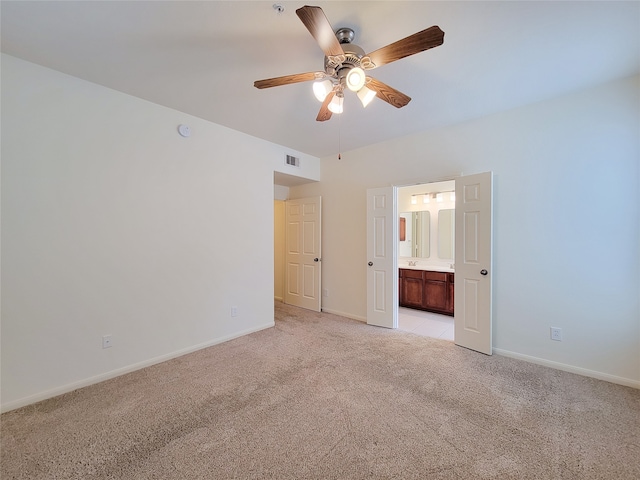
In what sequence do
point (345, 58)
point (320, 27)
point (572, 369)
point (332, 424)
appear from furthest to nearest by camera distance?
point (572, 369), point (332, 424), point (345, 58), point (320, 27)

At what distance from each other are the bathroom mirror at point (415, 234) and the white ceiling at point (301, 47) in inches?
104

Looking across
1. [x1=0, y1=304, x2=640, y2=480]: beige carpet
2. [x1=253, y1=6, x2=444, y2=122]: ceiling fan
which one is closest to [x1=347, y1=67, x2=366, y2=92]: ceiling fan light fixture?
[x1=253, y1=6, x2=444, y2=122]: ceiling fan

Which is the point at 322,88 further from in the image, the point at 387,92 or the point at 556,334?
the point at 556,334

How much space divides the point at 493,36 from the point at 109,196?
3.39 meters

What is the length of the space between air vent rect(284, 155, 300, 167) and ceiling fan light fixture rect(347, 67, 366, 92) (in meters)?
2.49

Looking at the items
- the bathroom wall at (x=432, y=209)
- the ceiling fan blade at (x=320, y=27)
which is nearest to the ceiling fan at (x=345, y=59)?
the ceiling fan blade at (x=320, y=27)

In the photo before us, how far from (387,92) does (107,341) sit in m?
3.25

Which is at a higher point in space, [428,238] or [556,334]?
[428,238]

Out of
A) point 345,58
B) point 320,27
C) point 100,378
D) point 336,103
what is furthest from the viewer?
point 100,378

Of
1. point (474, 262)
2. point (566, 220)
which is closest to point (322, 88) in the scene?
point (474, 262)

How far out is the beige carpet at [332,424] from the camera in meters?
1.52

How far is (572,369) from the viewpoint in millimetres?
2584

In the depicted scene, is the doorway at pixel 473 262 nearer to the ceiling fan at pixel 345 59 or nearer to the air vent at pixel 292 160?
the ceiling fan at pixel 345 59

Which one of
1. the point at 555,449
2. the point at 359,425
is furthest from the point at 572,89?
the point at 359,425
